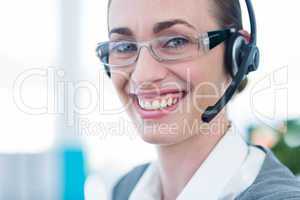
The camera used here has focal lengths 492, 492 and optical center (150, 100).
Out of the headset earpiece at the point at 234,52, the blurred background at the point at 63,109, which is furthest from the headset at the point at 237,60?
the blurred background at the point at 63,109

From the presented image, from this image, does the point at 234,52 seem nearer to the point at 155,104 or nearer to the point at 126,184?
the point at 155,104

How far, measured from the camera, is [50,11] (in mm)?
2178

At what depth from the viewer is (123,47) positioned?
41.3 inches

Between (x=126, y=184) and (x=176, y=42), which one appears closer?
(x=176, y=42)

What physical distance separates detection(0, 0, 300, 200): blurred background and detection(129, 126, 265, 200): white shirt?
88 centimetres

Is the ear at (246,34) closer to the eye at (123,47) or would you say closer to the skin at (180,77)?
the skin at (180,77)

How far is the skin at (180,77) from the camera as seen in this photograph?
99 cm

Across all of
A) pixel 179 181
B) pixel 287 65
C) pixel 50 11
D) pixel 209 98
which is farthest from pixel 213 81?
pixel 50 11

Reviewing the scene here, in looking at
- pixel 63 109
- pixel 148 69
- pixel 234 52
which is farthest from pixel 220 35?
pixel 63 109

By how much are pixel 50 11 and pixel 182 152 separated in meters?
1.32

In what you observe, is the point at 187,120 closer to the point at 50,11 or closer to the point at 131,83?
the point at 131,83

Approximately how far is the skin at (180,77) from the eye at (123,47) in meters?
0.01

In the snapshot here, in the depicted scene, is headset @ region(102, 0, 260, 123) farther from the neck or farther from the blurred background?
the blurred background

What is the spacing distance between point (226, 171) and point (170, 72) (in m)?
0.23
